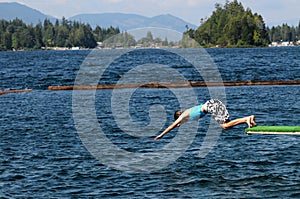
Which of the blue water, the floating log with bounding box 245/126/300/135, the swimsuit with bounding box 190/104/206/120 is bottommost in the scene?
the blue water

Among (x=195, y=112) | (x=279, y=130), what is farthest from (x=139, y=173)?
(x=279, y=130)

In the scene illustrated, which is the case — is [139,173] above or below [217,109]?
below

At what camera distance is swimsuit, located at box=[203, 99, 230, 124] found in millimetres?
24625

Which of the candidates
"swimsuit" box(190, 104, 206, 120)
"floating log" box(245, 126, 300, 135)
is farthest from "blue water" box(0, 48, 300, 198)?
"swimsuit" box(190, 104, 206, 120)

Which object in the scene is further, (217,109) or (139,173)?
(139,173)

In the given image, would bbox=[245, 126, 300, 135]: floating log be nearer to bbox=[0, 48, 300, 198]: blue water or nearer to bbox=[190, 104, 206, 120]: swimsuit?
bbox=[190, 104, 206, 120]: swimsuit

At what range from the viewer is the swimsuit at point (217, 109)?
24.6m

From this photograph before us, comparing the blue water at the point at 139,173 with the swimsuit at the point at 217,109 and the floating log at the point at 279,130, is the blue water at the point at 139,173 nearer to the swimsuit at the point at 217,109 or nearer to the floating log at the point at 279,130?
the floating log at the point at 279,130

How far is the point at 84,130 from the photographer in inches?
1636

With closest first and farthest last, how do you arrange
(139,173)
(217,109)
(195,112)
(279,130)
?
1. (279,130)
2. (195,112)
3. (217,109)
4. (139,173)

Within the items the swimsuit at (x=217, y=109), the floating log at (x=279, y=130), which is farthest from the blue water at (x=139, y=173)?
the swimsuit at (x=217, y=109)

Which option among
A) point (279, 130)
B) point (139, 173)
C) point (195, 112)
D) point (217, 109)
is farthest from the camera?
point (139, 173)

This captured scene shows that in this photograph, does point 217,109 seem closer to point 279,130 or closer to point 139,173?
point 279,130

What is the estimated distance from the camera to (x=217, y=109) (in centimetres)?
2503
